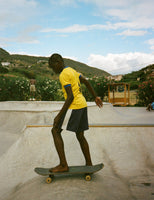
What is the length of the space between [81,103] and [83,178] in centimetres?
114

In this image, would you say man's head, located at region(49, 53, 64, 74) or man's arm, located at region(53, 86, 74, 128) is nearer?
man's arm, located at region(53, 86, 74, 128)

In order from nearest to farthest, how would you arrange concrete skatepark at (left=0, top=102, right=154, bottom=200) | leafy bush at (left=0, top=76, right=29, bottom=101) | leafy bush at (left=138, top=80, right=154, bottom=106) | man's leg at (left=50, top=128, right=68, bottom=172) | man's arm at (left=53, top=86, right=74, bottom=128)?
concrete skatepark at (left=0, top=102, right=154, bottom=200)
man's arm at (left=53, top=86, right=74, bottom=128)
man's leg at (left=50, top=128, right=68, bottom=172)
leafy bush at (left=138, top=80, right=154, bottom=106)
leafy bush at (left=0, top=76, right=29, bottom=101)

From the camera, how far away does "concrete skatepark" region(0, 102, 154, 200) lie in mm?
2662

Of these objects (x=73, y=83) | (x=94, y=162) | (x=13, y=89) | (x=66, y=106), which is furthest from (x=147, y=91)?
(x=66, y=106)

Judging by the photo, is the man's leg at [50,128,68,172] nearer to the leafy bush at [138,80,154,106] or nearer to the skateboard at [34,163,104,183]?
the skateboard at [34,163,104,183]

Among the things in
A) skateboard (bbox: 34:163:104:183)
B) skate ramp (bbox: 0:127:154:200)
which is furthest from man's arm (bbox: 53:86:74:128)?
skate ramp (bbox: 0:127:154:200)

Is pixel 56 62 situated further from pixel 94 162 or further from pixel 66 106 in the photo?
pixel 94 162

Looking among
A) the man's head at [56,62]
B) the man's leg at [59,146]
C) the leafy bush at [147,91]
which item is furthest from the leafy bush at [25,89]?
the man's leg at [59,146]

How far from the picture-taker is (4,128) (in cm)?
751

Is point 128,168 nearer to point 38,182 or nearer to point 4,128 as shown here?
point 38,182

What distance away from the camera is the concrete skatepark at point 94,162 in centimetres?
266

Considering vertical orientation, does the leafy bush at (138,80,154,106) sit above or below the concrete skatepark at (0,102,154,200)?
above

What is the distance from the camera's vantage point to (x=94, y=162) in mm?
3938

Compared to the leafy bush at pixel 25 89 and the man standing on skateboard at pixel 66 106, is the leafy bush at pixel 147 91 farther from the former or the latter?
the man standing on skateboard at pixel 66 106
